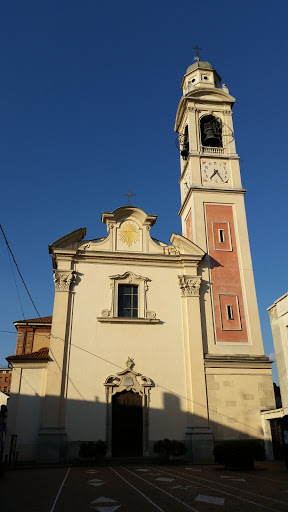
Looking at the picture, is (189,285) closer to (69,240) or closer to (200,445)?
(69,240)

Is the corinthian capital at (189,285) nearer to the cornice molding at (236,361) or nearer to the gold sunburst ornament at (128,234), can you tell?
the cornice molding at (236,361)

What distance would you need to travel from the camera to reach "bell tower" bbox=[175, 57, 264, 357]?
19.4m

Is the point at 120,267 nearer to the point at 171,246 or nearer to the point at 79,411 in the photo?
the point at 171,246

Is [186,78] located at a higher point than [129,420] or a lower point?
higher

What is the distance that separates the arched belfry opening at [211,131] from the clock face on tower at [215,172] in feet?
5.45

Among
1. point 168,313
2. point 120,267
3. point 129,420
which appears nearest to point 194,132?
point 120,267

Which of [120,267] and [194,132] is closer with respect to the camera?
[120,267]

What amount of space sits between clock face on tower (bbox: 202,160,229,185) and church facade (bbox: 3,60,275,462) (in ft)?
3.84

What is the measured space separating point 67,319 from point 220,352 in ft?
23.7

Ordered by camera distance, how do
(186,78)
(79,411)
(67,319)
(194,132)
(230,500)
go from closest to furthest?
(230,500) → (79,411) → (67,319) → (194,132) → (186,78)

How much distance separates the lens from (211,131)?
2403 centimetres

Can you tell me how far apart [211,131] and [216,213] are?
5.40 meters

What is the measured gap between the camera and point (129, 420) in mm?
17234

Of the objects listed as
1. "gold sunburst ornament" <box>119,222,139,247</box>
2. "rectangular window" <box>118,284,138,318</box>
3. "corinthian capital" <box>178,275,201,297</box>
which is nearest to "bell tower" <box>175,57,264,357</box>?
"corinthian capital" <box>178,275,201,297</box>
